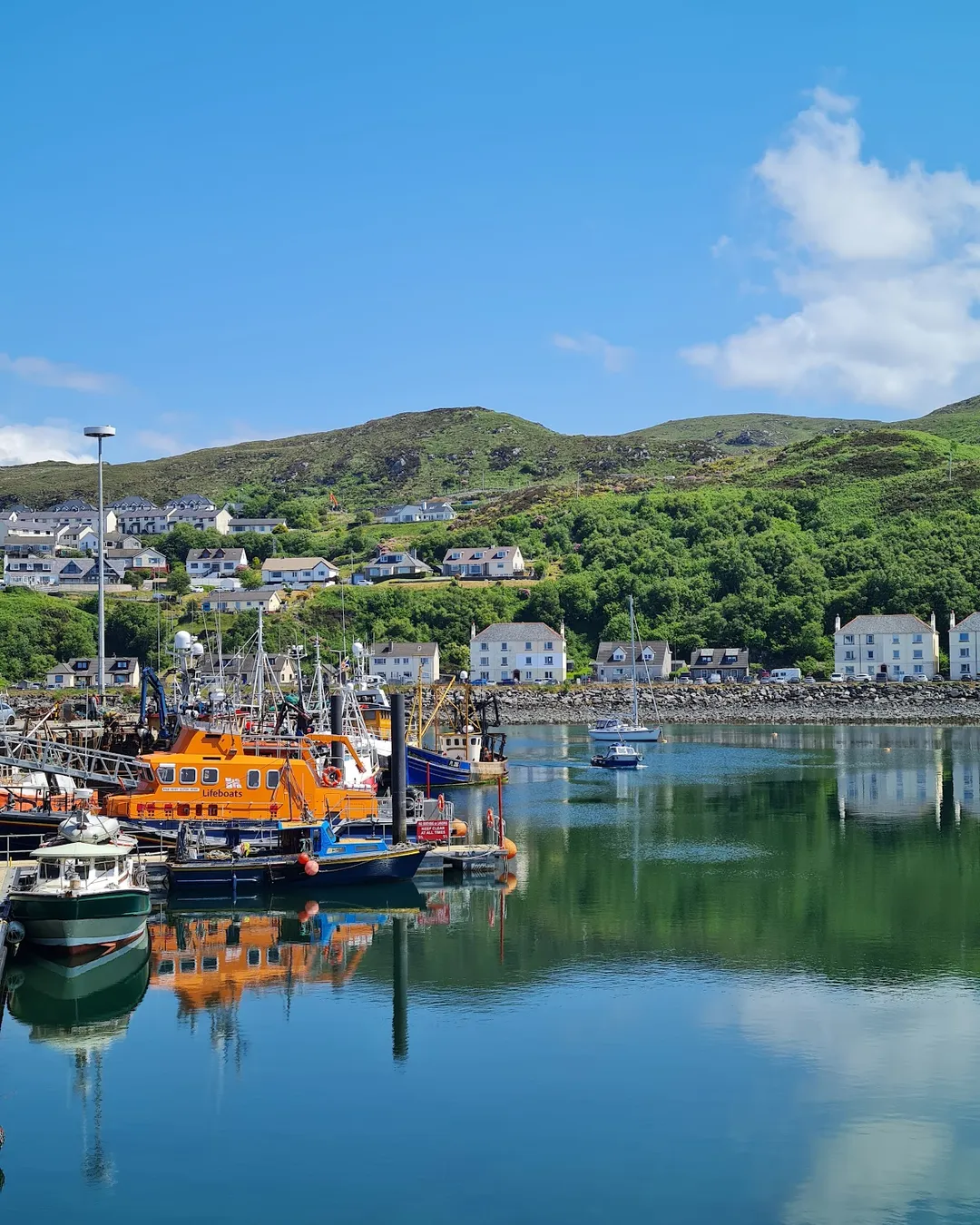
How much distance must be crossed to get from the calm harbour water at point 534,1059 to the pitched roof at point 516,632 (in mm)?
84546

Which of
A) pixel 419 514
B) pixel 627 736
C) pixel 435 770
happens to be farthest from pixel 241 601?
pixel 435 770

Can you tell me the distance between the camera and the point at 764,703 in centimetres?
10881

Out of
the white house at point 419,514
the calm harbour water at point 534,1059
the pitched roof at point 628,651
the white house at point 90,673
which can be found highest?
the white house at point 419,514

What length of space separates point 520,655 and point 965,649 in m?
40.2

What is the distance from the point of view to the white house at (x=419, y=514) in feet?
628

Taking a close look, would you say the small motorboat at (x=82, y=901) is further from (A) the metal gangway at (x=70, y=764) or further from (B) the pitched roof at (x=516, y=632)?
(B) the pitched roof at (x=516, y=632)

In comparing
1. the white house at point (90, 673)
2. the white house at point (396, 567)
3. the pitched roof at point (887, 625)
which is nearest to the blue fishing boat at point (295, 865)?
the white house at point (90, 673)

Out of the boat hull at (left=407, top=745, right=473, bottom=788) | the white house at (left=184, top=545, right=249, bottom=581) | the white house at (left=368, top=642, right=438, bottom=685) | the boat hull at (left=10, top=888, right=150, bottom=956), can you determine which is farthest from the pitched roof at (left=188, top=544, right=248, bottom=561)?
the boat hull at (left=10, top=888, right=150, bottom=956)

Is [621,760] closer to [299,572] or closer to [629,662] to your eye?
[629,662]

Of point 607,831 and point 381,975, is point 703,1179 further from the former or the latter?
point 607,831

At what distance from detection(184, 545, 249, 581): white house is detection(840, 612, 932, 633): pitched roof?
7632 centimetres

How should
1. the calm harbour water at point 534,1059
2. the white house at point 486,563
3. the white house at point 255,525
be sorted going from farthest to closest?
the white house at point 255,525 → the white house at point 486,563 → the calm harbour water at point 534,1059

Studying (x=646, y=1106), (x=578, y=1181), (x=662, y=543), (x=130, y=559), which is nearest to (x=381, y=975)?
(x=646, y=1106)

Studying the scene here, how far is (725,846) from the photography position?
45594 millimetres
